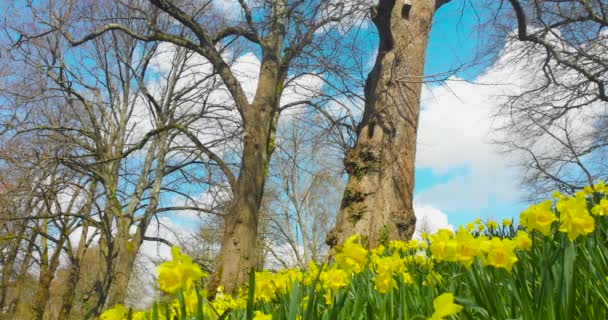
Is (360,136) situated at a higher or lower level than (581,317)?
higher

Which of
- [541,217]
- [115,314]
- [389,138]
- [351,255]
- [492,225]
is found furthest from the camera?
[389,138]

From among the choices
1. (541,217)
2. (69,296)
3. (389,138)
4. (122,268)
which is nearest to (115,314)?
(541,217)

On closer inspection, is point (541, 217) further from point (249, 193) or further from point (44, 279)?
point (44, 279)

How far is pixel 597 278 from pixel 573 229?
16 cm

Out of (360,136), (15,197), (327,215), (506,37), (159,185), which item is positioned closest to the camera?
(360,136)

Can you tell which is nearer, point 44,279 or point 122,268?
point 122,268

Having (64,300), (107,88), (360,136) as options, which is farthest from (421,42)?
(64,300)

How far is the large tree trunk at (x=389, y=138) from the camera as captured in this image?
5.32m

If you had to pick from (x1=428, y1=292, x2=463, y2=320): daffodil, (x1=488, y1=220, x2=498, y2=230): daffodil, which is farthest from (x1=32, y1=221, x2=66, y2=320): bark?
(x1=428, y1=292, x2=463, y2=320): daffodil

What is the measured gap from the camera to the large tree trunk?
5.32 m

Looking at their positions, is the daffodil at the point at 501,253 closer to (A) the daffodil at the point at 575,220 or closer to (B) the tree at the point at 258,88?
(A) the daffodil at the point at 575,220

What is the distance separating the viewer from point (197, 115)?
11688 millimetres

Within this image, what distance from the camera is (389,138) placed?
5.57 m

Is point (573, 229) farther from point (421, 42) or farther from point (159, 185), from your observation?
point (159, 185)
